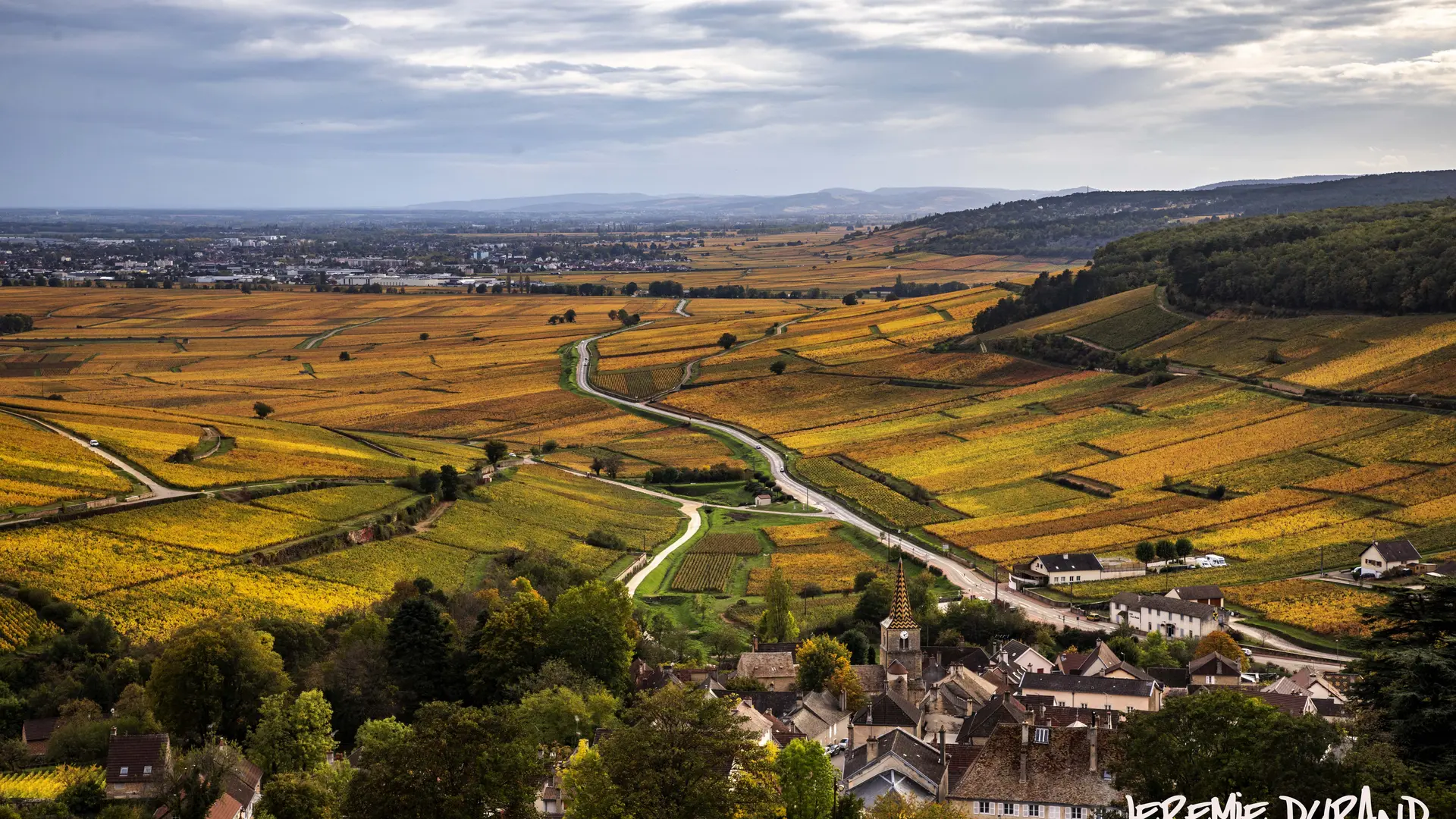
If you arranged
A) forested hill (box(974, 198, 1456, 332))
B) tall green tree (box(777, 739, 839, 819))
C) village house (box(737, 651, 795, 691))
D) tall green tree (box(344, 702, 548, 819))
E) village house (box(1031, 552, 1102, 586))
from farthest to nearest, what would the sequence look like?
forested hill (box(974, 198, 1456, 332)) < village house (box(1031, 552, 1102, 586)) < village house (box(737, 651, 795, 691)) < tall green tree (box(777, 739, 839, 819)) < tall green tree (box(344, 702, 548, 819))

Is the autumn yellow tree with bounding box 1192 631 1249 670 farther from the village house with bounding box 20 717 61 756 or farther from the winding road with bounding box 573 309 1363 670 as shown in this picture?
the village house with bounding box 20 717 61 756

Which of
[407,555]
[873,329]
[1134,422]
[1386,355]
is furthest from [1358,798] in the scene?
[873,329]

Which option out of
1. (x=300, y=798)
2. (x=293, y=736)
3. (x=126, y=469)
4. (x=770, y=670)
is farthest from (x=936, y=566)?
(x=300, y=798)

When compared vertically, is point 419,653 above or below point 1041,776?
below

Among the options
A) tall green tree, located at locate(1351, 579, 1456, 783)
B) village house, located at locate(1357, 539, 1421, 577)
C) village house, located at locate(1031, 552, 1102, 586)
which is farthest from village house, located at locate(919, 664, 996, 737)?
village house, located at locate(1357, 539, 1421, 577)

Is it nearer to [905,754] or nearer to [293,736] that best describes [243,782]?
[293,736]

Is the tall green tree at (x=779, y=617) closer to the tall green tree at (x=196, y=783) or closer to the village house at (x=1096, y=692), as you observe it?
the village house at (x=1096, y=692)

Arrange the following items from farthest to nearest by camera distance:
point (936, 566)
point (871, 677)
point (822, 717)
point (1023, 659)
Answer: point (936, 566) → point (1023, 659) → point (871, 677) → point (822, 717)

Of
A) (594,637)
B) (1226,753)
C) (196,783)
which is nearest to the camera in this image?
(1226,753)
